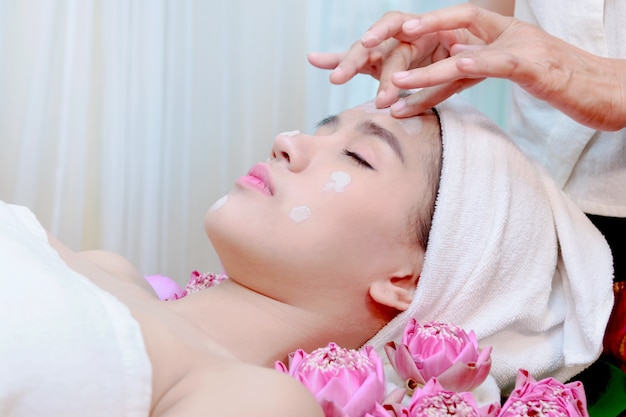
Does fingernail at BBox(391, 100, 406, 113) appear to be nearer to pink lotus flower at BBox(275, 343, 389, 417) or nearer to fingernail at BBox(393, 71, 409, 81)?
fingernail at BBox(393, 71, 409, 81)

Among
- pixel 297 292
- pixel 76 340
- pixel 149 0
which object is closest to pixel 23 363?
pixel 76 340

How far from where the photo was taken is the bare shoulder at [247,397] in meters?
0.89

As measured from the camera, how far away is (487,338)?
4.45 ft

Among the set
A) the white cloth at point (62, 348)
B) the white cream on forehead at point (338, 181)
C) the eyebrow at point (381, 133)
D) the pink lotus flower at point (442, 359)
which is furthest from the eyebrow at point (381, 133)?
the white cloth at point (62, 348)

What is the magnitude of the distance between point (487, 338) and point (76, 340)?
0.75 meters

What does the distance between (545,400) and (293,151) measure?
1.84ft

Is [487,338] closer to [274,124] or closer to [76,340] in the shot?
[76,340]

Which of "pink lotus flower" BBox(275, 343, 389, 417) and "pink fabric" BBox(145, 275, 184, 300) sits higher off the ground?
"pink lotus flower" BBox(275, 343, 389, 417)

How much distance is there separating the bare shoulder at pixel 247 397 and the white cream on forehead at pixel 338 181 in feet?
1.25

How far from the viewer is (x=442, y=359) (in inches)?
45.3

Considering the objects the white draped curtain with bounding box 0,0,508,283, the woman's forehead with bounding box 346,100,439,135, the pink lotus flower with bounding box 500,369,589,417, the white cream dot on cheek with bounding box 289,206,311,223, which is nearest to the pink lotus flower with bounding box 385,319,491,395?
the pink lotus flower with bounding box 500,369,589,417

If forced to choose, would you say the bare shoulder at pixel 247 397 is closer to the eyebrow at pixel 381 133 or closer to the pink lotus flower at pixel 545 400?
the pink lotus flower at pixel 545 400

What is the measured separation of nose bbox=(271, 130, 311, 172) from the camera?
1.28 m

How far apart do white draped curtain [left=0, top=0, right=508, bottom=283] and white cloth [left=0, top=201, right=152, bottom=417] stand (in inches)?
39.8
